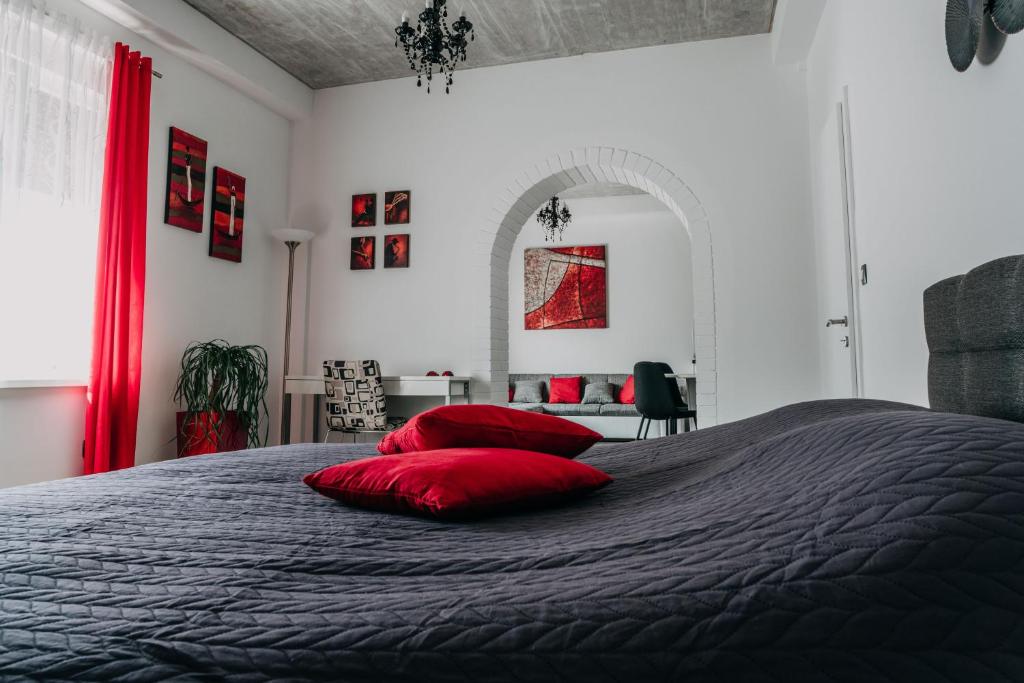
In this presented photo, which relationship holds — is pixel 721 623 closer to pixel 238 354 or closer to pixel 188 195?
pixel 238 354

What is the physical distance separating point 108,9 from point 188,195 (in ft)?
3.54

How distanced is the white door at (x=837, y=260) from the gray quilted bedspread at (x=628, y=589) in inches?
96.2

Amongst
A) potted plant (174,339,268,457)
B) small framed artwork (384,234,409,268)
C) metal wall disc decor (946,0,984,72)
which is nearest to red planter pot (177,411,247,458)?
potted plant (174,339,268,457)

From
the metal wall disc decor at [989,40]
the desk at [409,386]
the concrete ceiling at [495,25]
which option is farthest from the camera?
the desk at [409,386]

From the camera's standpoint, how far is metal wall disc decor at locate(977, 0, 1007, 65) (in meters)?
1.52

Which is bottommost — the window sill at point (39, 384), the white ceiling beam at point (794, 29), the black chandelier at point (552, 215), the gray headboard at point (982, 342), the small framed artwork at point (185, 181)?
the window sill at point (39, 384)

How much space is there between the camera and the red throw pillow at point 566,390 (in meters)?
7.62

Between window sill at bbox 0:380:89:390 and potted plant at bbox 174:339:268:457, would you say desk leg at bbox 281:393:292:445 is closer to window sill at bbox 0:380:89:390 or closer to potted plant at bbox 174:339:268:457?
potted plant at bbox 174:339:268:457

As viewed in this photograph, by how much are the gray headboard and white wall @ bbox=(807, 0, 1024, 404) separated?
0.24m

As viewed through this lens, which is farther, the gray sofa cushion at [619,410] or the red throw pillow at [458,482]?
the gray sofa cushion at [619,410]

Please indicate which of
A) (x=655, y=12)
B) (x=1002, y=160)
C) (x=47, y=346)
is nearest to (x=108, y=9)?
(x=47, y=346)

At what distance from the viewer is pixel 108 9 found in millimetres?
3564

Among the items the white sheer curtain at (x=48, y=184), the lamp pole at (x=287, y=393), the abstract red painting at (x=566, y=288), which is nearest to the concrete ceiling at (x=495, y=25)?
the white sheer curtain at (x=48, y=184)

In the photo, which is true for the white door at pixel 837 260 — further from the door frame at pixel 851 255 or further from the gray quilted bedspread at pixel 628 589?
the gray quilted bedspread at pixel 628 589
